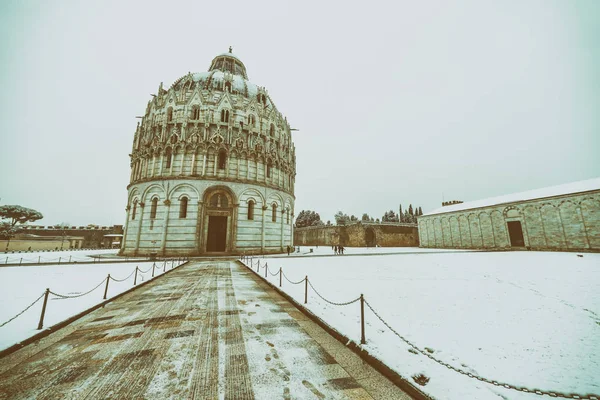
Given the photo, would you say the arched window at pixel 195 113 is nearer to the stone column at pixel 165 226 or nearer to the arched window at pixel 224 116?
the arched window at pixel 224 116

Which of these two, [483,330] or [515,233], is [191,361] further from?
[515,233]

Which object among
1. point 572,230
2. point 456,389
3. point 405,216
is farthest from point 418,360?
point 405,216

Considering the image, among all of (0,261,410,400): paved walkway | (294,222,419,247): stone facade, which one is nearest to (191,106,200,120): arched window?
(0,261,410,400): paved walkway

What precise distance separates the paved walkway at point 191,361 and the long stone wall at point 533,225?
39434 mm

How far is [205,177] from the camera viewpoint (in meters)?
24.3

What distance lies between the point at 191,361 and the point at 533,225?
146ft

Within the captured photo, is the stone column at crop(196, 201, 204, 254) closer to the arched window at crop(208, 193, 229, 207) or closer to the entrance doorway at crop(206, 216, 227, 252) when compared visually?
the arched window at crop(208, 193, 229, 207)

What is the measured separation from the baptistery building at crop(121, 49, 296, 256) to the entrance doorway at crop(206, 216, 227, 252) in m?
0.11

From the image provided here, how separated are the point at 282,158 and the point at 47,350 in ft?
88.2

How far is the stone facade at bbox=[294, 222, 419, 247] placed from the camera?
5456 cm

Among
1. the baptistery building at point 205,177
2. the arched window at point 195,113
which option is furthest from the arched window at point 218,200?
the arched window at point 195,113

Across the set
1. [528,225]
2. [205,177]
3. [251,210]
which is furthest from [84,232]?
[528,225]

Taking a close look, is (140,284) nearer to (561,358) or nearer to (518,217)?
(561,358)

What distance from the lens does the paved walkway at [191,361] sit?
10.8 feet
